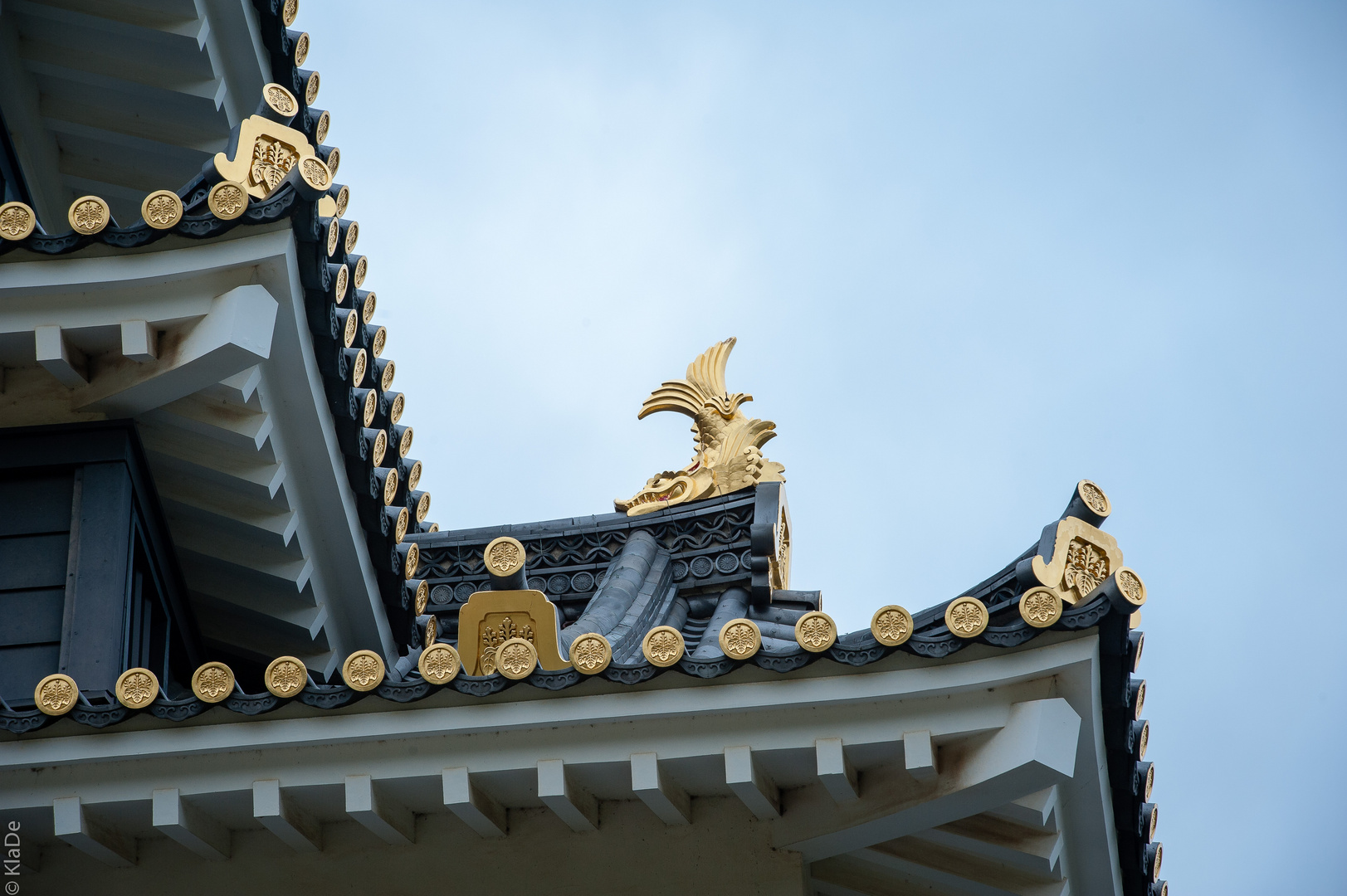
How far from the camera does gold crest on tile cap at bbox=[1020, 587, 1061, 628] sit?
254 inches

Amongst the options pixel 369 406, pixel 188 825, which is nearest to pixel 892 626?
pixel 188 825

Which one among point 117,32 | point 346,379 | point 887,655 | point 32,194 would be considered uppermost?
point 117,32

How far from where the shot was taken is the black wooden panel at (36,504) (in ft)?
27.2

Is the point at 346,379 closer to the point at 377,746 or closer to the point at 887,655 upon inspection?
the point at 377,746

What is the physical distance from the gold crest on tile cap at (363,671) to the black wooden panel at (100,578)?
68.0 inches

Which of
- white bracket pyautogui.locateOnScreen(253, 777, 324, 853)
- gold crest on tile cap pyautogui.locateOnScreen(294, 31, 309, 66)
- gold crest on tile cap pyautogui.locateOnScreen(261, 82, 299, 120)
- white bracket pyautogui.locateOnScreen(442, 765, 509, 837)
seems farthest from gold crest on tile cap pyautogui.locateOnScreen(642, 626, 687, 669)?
gold crest on tile cap pyautogui.locateOnScreen(294, 31, 309, 66)

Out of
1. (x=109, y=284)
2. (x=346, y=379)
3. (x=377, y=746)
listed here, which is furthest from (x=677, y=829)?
(x=109, y=284)

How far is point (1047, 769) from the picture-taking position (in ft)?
21.0

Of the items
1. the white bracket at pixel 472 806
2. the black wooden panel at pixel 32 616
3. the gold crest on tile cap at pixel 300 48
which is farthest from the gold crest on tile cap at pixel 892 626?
the gold crest on tile cap at pixel 300 48

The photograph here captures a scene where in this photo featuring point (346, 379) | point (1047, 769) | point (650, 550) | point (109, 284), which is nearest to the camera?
point (1047, 769)

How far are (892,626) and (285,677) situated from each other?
260cm

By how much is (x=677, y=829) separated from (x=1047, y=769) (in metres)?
1.82

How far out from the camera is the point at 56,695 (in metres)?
6.79

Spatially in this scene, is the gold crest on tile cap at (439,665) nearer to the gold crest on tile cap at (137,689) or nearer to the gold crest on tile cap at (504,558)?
the gold crest on tile cap at (504,558)
